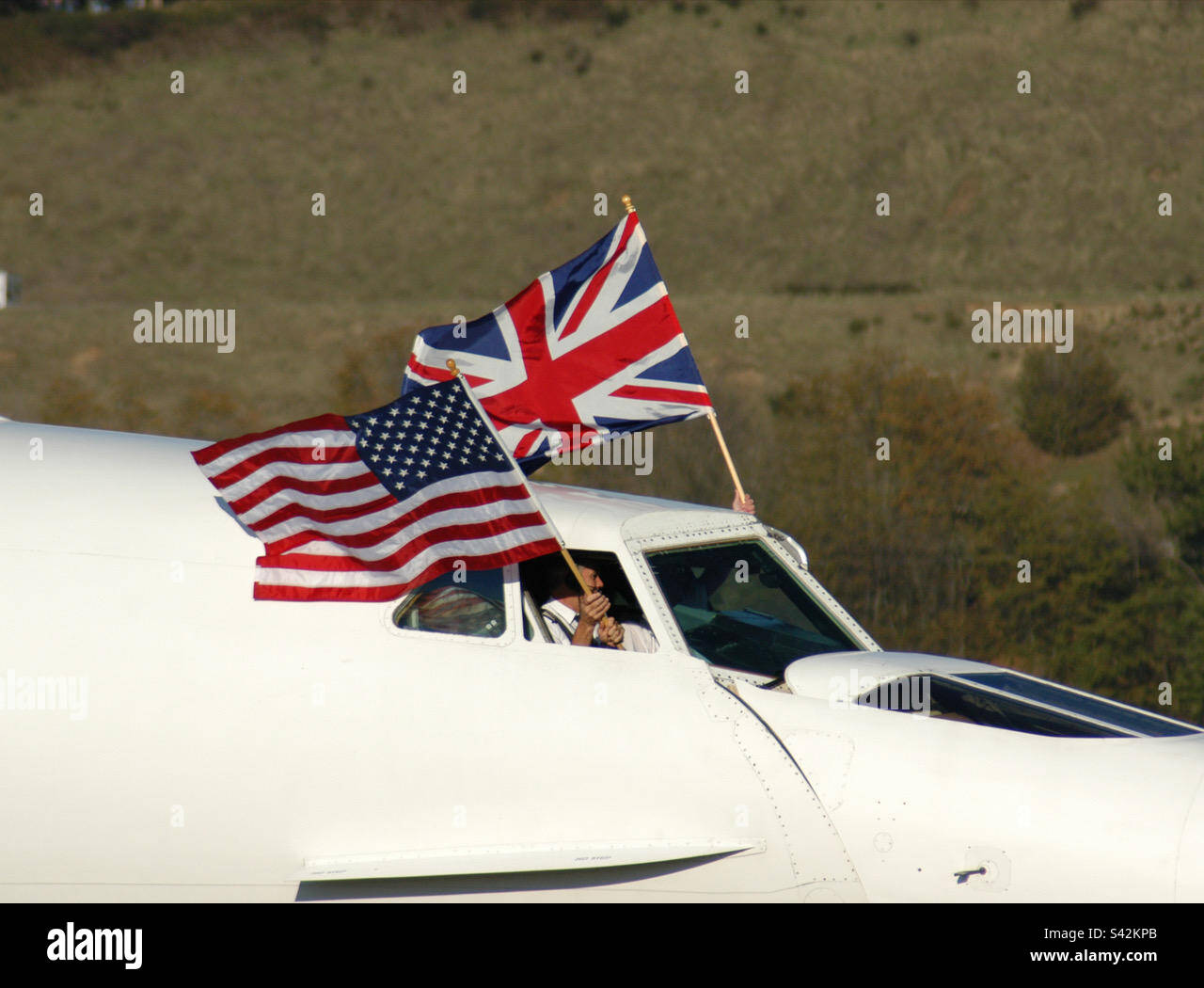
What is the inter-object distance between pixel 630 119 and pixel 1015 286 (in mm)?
25660

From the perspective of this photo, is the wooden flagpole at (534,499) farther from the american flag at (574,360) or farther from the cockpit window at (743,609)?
the american flag at (574,360)

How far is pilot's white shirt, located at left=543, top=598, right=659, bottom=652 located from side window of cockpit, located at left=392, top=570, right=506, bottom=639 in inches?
15.4

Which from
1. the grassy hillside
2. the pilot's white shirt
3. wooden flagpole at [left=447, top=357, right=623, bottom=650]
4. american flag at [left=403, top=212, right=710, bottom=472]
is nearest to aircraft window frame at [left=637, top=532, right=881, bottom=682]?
the pilot's white shirt

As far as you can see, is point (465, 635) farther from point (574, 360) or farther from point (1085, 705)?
point (1085, 705)

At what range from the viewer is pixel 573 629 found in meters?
8.38

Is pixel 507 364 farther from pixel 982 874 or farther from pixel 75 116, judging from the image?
pixel 75 116

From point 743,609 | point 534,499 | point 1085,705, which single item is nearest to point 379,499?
point 534,499

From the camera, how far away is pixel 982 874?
22.9 ft

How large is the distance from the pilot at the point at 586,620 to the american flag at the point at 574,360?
1.82 meters

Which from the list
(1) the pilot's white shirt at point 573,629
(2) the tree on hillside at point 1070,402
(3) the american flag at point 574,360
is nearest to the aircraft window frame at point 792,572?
(1) the pilot's white shirt at point 573,629

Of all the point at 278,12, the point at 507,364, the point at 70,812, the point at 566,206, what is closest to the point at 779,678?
the point at 507,364

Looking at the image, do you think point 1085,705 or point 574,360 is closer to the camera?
point 1085,705

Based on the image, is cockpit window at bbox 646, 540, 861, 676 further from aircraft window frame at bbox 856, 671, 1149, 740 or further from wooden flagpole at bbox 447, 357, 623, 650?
aircraft window frame at bbox 856, 671, 1149, 740

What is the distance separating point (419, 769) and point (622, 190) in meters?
68.0
